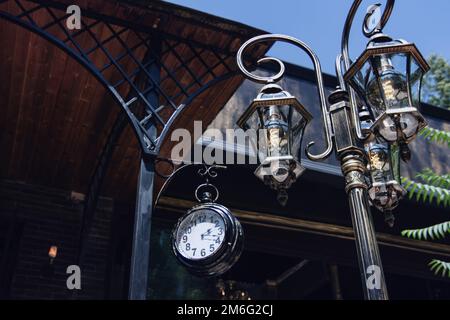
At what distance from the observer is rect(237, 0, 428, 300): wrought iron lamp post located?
3.25 meters

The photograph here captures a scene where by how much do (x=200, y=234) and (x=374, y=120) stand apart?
172cm

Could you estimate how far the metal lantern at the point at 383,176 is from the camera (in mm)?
3889

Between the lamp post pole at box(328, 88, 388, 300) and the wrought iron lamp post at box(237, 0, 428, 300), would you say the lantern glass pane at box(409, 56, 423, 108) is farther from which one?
the lamp post pole at box(328, 88, 388, 300)

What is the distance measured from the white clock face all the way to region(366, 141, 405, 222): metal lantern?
1262mm

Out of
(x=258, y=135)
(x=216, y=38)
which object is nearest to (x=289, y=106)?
(x=258, y=135)

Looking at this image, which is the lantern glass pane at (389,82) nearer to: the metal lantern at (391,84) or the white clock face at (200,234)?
the metal lantern at (391,84)

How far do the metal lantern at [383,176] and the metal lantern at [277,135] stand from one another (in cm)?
56

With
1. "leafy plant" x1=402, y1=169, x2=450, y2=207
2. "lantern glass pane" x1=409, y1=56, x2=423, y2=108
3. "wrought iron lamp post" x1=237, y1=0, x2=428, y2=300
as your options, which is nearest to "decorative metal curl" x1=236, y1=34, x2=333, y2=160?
"wrought iron lamp post" x1=237, y1=0, x2=428, y2=300

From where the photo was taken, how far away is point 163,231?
26.8ft

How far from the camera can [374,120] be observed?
3760 mm

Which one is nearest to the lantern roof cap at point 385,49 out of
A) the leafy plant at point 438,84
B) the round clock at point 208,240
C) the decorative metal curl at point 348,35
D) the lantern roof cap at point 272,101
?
the decorative metal curl at point 348,35

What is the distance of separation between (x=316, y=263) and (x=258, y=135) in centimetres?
722

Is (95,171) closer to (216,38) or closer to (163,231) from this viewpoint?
(163,231)

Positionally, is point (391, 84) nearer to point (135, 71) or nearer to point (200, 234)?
point (200, 234)
